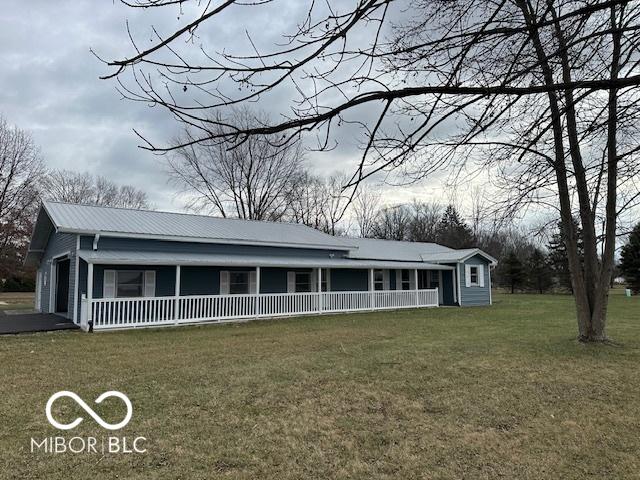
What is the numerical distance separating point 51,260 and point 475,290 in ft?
65.6

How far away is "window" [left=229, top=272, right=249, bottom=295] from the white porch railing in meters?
1.32

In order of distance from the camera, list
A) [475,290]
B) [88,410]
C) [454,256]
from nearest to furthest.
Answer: [88,410], [454,256], [475,290]

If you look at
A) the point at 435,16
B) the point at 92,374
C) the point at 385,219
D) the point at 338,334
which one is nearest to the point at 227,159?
the point at 385,219

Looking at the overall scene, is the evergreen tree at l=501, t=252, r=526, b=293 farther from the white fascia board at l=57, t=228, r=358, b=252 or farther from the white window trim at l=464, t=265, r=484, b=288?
the white fascia board at l=57, t=228, r=358, b=252

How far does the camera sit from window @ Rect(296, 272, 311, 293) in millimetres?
19266

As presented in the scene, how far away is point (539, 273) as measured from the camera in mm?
37469

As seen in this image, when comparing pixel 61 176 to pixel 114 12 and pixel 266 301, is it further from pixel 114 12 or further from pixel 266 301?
pixel 114 12

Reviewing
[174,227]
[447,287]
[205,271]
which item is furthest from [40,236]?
[447,287]

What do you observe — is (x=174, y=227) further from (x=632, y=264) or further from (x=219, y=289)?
(x=632, y=264)

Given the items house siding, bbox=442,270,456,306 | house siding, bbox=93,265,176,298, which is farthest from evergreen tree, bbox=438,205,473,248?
house siding, bbox=93,265,176,298

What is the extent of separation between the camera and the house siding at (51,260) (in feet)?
46.6

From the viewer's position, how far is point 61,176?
1569 inches

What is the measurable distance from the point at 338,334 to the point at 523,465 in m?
8.02

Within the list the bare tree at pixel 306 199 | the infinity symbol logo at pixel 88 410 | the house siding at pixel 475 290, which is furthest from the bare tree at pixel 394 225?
the infinity symbol logo at pixel 88 410
